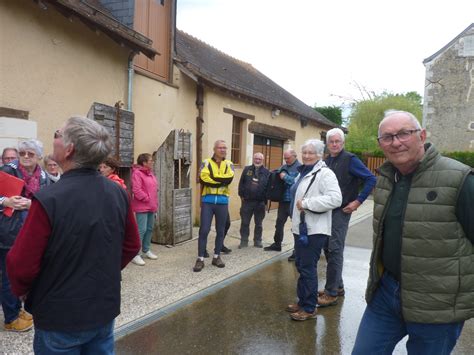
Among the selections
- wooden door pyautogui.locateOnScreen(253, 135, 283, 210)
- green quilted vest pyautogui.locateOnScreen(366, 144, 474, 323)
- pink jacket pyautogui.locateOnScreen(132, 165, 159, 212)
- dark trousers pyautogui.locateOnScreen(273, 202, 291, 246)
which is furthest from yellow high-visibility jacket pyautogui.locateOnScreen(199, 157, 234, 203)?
wooden door pyautogui.locateOnScreen(253, 135, 283, 210)

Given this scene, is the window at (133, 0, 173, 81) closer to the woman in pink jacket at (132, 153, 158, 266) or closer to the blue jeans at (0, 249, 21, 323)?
the woman in pink jacket at (132, 153, 158, 266)

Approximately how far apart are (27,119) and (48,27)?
124 centimetres

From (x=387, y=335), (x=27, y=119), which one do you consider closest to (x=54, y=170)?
(x=27, y=119)

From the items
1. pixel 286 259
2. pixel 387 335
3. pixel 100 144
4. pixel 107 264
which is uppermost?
pixel 100 144

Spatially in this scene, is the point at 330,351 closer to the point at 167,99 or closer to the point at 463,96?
the point at 167,99

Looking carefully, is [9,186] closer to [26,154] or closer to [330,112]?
[26,154]

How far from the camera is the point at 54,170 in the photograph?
4.34 metres

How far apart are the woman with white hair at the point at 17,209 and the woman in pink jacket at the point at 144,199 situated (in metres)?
2.17

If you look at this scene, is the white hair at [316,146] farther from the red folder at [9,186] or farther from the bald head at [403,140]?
the red folder at [9,186]

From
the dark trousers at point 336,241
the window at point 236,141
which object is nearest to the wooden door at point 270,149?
the window at point 236,141

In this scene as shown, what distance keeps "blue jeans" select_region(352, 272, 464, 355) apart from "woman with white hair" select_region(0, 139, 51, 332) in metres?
2.86

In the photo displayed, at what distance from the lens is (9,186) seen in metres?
3.30

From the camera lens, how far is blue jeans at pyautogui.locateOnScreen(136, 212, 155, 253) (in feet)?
18.8

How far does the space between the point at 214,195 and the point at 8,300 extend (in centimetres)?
294
